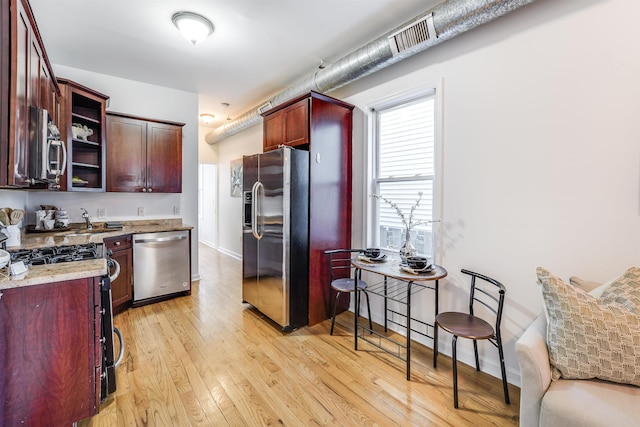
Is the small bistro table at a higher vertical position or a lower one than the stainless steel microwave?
lower

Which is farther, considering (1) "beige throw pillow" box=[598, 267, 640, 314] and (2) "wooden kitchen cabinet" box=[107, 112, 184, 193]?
(2) "wooden kitchen cabinet" box=[107, 112, 184, 193]

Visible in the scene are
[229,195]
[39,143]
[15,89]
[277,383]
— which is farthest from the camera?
[229,195]

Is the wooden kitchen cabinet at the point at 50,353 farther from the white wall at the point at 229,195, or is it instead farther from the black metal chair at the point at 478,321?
the white wall at the point at 229,195

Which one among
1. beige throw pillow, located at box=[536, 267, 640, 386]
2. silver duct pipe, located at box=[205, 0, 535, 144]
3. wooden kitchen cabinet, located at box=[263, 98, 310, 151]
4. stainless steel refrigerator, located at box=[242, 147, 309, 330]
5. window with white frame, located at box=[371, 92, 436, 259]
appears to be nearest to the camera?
beige throw pillow, located at box=[536, 267, 640, 386]

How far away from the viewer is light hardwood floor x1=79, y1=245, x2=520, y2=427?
1.79m

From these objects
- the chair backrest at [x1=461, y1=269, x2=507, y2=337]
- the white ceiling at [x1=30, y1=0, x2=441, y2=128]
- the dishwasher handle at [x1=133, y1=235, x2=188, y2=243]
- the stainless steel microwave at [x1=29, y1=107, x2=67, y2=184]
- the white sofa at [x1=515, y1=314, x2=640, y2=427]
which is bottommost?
the white sofa at [x1=515, y1=314, x2=640, y2=427]

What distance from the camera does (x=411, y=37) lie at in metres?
2.33

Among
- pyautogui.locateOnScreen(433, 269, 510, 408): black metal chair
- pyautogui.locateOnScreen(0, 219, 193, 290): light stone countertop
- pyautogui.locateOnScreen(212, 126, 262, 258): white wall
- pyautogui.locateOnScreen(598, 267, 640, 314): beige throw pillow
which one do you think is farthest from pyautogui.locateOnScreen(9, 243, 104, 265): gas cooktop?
pyautogui.locateOnScreen(212, 126, 262, 258): white wall

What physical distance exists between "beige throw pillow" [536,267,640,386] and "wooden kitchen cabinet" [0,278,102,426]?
8.16 ft

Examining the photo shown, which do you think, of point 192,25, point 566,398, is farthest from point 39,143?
point 566,398

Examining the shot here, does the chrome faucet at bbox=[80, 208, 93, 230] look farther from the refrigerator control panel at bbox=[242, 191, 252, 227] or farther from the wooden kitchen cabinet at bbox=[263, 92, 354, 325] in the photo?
the wooden kitchen cabinet at bbox=[263, 92, 354, 325]

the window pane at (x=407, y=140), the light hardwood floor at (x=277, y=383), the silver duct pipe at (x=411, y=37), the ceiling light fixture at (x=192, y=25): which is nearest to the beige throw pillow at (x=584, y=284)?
the light hardwood floor at (x=277, y=383)

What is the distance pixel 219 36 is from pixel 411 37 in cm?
183

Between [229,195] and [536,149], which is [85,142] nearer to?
[229,195]
